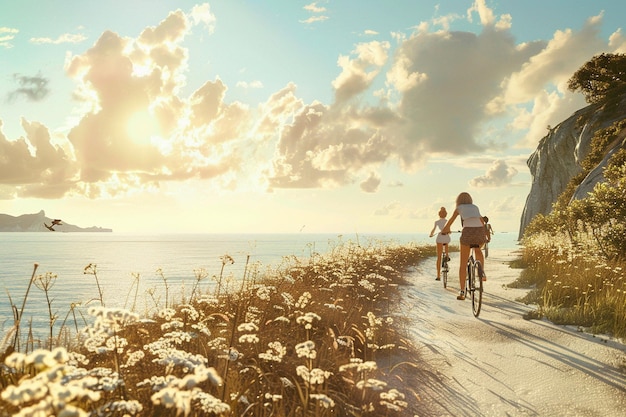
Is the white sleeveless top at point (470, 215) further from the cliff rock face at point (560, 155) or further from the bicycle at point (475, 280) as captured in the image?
the cliff rock face at point (560, 155)

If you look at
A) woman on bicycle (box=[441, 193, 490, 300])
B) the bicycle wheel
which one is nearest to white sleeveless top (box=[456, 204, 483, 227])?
woman on bicycle (box=[441, 193, 490, 300])

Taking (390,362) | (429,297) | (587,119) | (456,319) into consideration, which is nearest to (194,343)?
(390,362)

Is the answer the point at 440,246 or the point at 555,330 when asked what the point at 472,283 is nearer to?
the point at 555,330

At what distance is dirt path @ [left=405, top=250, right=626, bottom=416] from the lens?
5.02 m

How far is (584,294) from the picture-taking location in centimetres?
984

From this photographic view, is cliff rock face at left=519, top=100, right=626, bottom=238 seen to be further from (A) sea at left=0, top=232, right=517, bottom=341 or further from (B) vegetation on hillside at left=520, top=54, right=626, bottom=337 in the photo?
(B) vegetation on hillside at left=520, top=54, right=626, bottom=337

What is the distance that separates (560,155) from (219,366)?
4862 cm

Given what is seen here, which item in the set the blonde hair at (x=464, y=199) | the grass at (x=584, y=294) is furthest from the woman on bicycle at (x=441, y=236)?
the blonde hair at (x=464, y=199)

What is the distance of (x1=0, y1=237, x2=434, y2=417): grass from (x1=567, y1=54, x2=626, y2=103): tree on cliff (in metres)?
38.9

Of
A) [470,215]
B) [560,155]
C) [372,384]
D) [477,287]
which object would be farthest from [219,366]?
[560,155]

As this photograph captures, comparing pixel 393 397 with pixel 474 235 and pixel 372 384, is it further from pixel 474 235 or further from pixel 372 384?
pixel 474 235

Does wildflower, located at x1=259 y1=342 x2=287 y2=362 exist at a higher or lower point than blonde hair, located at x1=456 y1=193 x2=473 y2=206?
lower

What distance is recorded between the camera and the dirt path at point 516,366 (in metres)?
5.02

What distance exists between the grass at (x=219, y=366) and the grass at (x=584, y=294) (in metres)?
3.18
